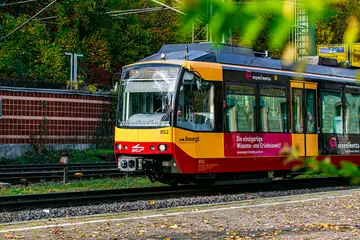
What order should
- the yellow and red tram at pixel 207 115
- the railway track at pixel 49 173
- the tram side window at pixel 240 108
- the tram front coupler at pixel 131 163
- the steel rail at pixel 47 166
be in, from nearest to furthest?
1. the yellow and red tram at pixel 207 115
2. the tram front coupler at pixel 131 163
3. the tram side window at pixel 240 108
4. the railway track at pixel 49 173
5. the steel rail at pixel 47 166

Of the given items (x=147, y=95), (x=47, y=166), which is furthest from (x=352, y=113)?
(x=47, y=166)

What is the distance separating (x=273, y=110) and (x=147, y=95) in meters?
3.46

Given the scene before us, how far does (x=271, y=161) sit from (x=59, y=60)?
23.0 meters

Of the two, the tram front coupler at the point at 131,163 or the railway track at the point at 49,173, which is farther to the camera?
the railway track at the point at 49,173

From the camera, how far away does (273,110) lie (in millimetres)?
17484

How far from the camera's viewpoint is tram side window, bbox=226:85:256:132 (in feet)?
53.6

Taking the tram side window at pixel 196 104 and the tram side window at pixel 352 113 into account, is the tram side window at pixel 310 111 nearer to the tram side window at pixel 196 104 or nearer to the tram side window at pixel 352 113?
the tram side window at pixel 352 113

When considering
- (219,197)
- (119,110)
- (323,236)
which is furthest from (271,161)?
(323,236)

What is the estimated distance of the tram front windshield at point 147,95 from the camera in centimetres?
1540

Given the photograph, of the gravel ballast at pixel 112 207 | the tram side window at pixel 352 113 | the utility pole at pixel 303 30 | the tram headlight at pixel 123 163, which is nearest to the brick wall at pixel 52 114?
the tram headlight at pixel 123 163

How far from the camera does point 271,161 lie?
17.2m

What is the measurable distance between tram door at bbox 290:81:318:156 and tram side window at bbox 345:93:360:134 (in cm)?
148

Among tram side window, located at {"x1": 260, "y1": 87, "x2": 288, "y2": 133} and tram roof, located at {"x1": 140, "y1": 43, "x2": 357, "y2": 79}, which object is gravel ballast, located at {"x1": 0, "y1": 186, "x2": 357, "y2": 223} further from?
tram roof, located at {"x1": 140, "y1": 43, "x2": 357, "y2": 79}

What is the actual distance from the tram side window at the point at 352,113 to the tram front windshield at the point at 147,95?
653 cm
